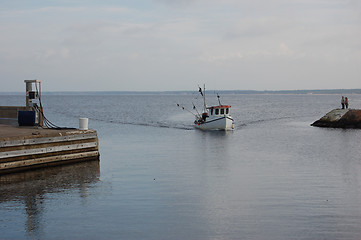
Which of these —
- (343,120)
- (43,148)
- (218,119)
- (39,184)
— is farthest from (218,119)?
(39,184)

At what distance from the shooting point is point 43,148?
69.4 feet

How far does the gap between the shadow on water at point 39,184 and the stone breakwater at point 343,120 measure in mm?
33247

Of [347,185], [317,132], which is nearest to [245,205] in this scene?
[347,185]

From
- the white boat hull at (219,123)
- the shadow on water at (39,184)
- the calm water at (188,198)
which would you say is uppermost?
the white boat hull at (219,123)

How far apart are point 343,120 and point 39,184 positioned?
38234mm

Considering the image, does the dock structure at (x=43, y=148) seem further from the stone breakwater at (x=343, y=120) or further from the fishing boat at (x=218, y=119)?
the stone breakwater at (x=343, y=120)

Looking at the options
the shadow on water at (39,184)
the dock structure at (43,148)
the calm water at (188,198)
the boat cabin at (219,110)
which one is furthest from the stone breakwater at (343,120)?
the shadow on water at (39,184)

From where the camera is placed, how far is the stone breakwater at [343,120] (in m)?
47.2

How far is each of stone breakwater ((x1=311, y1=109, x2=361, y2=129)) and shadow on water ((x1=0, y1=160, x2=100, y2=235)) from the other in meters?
33.2

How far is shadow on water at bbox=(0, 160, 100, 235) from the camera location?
46.9 ft

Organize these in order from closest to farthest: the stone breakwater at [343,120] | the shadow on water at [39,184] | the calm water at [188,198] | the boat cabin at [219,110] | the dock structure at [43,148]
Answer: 1. the calm water at [188,198]
2. the shadow on water at [39,184]
3. the dock structure at [43,148]
4. the stone breakwater at [343,120]
5. the boat cabin at [219,110]

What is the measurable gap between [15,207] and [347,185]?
1322 centimetres

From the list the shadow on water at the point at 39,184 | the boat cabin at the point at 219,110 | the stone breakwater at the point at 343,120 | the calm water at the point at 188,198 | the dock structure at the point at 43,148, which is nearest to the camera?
the calm water at the point at 188,198

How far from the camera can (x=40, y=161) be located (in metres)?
21.0
